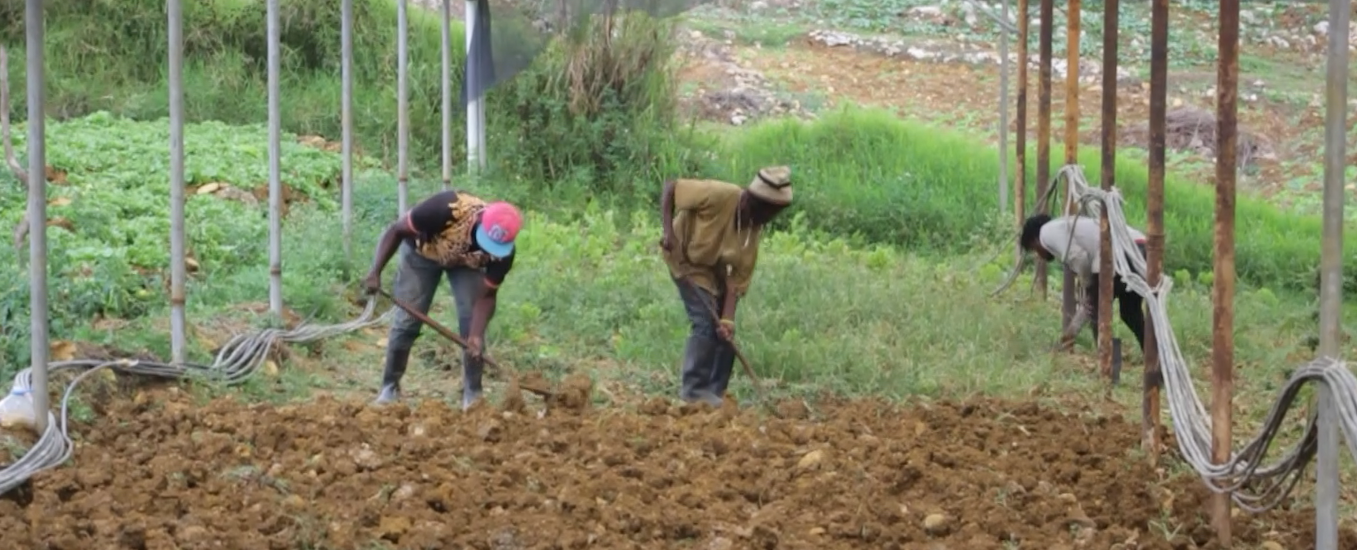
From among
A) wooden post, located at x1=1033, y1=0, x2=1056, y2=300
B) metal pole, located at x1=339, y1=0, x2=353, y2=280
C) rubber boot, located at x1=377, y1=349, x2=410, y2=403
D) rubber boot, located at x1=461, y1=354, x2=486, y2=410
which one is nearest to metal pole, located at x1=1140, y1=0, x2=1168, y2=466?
rubber boot, located at x1=461, y1=354, x2=486, y2=410

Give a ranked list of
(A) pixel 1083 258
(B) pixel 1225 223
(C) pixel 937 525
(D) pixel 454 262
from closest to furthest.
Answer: (B) pixel 1225 223
(C) pixel 937 525
(D) pixel 454 262
(A) pixel 1083 258

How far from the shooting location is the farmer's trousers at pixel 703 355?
829 cm

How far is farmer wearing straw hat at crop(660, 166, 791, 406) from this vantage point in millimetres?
8211

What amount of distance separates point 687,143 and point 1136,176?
378cm

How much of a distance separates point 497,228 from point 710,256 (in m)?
1.19

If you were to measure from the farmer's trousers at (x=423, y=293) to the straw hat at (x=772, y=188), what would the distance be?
1332mm

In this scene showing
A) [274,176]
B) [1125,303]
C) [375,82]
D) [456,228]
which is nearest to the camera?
[456,228]

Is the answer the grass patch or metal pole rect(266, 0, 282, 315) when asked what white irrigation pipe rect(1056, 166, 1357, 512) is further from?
metal pole rect(266, 0, 282, 315)

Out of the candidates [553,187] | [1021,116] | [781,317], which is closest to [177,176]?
[781,317]

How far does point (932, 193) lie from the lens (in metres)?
14.5

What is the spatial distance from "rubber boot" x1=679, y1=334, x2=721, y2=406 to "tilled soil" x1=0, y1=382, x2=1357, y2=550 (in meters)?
0.65

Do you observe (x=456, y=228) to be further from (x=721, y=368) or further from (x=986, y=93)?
(x=986, y=93)

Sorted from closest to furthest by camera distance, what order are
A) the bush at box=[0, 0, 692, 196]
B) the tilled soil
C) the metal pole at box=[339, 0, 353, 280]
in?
the tilled soil < the metal pole at box=[339, 0, 353, 280] < the bush at box=[0, 0, 692, 196]

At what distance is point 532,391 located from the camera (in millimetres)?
7945
